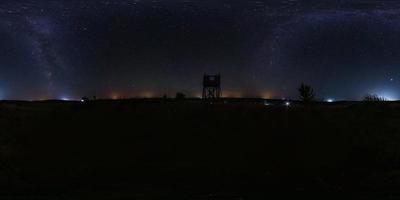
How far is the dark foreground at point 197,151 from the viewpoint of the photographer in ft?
70.9

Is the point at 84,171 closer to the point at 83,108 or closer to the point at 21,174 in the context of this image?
the point at 21,174

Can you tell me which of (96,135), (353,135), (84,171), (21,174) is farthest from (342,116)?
(21,174)

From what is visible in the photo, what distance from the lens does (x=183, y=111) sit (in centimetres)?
3631

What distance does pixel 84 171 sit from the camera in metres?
25.4

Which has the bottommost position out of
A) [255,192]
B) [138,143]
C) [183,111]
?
[255,192]

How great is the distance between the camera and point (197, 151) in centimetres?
2845

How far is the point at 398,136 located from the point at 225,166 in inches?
427

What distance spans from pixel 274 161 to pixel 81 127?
12.1m

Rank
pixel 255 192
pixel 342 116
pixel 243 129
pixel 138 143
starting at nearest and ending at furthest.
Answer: pixel 255 192 → pixel 138 143 → pixel 243 129 → pixel 342 116

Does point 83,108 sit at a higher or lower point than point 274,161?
higher

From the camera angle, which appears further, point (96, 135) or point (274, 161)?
point (96, 135)

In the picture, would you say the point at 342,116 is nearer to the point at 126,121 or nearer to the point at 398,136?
the point at 398,136

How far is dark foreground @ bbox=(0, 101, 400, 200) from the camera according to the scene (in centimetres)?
2160

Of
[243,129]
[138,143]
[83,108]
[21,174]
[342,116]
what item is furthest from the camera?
[83,108]
